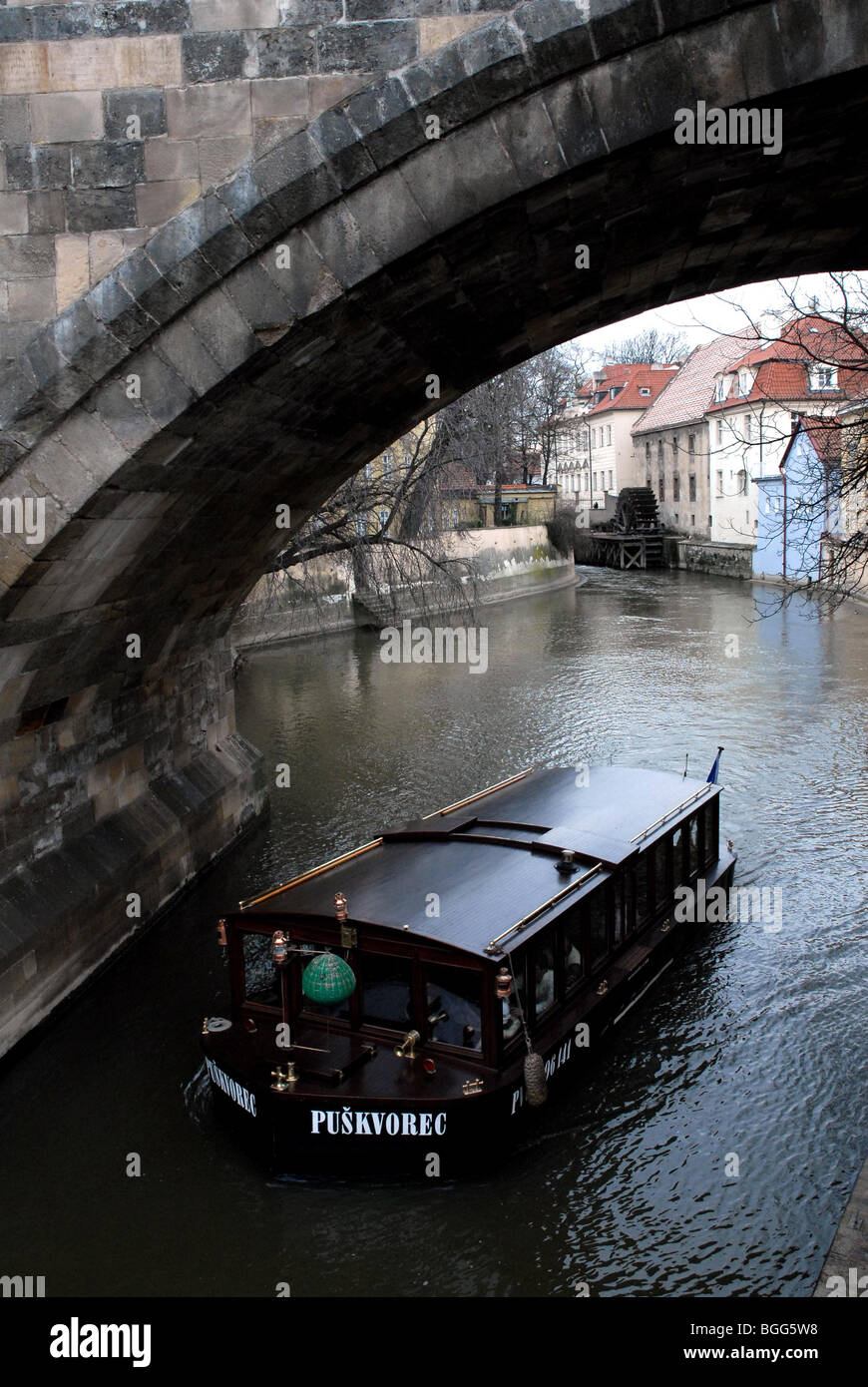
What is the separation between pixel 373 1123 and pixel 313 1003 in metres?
0.92

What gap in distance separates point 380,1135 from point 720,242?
237 inches

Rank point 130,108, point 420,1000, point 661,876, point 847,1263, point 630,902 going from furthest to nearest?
point 661,876
point 630,902
point 420,1000
point 130,108
point 847,1263

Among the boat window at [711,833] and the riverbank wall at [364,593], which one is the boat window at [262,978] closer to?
the boat window at [711,833]

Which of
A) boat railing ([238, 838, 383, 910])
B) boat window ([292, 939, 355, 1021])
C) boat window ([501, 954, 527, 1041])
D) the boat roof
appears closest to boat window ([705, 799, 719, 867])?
the boat roof

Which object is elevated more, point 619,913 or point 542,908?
point 542,908

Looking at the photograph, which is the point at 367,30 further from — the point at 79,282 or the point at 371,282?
the point at 79,282

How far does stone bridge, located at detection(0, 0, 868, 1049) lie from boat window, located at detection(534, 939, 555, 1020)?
3.64 meters

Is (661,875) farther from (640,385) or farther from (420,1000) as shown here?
(640,385)

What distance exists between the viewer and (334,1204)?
21.4 feet

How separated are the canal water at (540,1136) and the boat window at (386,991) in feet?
3.02

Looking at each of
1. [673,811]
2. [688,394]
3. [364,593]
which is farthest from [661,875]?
[688,394]

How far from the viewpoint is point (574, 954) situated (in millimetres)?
7762
